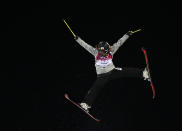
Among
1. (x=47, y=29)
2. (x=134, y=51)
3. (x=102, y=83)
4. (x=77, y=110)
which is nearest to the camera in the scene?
(x=102, y=83)

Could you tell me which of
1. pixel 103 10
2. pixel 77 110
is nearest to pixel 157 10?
pixel 103 10

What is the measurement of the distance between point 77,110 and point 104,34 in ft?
4.90

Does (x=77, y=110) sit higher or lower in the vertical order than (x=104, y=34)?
lower

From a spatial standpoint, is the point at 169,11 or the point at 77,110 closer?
the point at 77,110

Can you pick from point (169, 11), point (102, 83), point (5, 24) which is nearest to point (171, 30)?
point (169, 11)

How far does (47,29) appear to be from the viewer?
5109mm

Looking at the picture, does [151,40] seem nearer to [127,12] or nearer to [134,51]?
[134,51]

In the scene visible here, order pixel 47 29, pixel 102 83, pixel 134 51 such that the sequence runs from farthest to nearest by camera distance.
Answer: pixel 47 29, pixel 134 51, pixel 102 83

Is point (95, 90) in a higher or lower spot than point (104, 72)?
lower

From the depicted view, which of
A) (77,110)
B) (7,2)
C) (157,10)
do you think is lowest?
(77,110)

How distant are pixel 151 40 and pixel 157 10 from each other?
2.00 ft

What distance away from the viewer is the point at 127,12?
17.0 feet

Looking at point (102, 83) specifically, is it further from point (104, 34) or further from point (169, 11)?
point (169, 11)

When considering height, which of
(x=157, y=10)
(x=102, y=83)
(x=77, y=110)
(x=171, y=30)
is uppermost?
(x=157, y=10)
